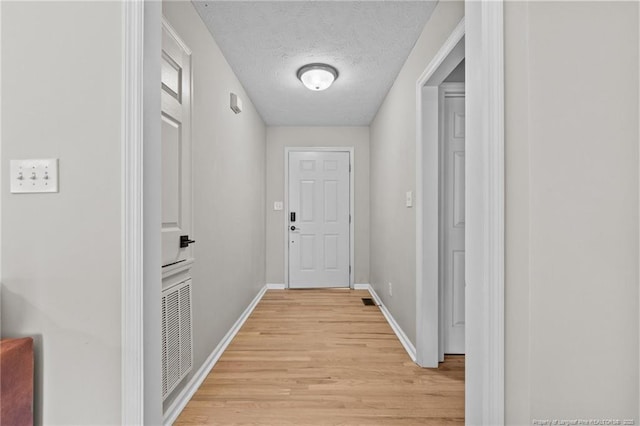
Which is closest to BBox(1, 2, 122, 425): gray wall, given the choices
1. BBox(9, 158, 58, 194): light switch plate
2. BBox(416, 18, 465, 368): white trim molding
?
BBox(9, 158, 58, 194): light switch plate

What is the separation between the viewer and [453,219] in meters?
2.44

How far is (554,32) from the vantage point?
999 millimetres

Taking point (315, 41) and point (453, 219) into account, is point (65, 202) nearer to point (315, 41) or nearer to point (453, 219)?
point (315, 41)

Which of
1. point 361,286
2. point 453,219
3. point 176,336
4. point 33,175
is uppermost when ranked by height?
point 33,175

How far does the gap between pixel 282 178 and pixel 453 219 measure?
271 centimetres

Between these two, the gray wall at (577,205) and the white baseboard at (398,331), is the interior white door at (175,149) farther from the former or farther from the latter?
the white baseboard at (398,331)

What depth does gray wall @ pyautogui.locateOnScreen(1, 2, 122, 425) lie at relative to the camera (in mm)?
1050

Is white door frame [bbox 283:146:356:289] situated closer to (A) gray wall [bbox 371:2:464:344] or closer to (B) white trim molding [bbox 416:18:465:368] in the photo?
(A) gray wall [bbox 371:2:464:344]

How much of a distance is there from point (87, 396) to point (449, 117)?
8.42ft

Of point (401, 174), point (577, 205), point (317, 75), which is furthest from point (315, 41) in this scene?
point (577, 205)

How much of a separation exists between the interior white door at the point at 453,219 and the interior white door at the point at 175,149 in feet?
5.77

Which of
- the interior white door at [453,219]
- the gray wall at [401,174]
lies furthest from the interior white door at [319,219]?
the interior white door at [453,219]

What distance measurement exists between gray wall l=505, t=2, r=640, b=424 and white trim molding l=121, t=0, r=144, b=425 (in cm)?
122

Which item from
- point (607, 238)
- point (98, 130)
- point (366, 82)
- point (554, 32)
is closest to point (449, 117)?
Result: point (366, 82)
